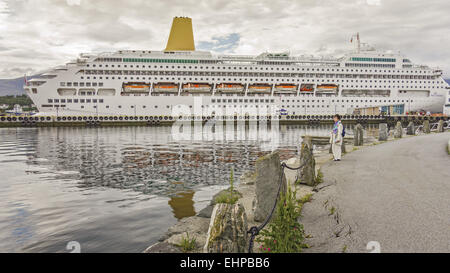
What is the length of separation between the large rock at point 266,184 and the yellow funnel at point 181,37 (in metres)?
70.8

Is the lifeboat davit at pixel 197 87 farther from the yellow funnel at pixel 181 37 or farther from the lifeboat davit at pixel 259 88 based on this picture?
the lifeboat davit at pixel 259 88

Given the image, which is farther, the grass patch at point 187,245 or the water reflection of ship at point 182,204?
the water reflection of ship at point 182,204

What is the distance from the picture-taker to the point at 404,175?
923 cm

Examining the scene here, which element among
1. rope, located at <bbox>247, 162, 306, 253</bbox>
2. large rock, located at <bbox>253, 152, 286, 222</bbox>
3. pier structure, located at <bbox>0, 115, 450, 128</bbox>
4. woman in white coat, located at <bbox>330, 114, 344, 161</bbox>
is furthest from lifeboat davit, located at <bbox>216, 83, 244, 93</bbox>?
large rock, located at <bbox>253, 152, 286, 222</bbox>

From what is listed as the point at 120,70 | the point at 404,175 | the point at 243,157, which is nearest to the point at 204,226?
the point at 404,175

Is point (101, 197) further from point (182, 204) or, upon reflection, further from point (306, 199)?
point (306, 199)

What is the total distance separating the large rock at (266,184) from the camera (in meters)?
6.06

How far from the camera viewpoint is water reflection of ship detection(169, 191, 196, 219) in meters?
8.30

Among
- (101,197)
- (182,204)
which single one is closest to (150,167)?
(101,197)

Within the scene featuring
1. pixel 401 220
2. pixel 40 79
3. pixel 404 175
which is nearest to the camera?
pixel 401 220

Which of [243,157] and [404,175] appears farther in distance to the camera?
[243,157]

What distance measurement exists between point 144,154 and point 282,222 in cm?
1726

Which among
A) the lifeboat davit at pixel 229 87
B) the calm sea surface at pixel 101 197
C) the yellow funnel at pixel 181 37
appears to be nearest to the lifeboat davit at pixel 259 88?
the lifeboat davit at pixel 229 87
